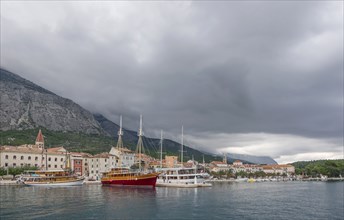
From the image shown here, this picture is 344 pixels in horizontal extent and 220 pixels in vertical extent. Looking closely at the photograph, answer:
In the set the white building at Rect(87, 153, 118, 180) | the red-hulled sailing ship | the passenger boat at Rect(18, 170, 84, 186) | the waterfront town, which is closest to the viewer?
the red-hulled sailing ship

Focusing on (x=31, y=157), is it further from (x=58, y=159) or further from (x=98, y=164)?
(x=98, y=164)

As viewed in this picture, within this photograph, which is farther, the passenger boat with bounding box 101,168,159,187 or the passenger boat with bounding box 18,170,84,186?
the passenger boat with bounding box 18,170,84,186

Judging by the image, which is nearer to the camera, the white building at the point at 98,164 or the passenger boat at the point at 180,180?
the passenger boat at the point at 180,180

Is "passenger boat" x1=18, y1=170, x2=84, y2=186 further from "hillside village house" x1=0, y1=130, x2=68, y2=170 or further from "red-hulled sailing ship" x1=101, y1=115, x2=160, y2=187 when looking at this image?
"hillside village house" x1=0, y1=130, x2=68, y2=170

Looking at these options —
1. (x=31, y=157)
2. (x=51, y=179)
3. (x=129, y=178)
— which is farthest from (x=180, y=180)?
(x=31, y=157)

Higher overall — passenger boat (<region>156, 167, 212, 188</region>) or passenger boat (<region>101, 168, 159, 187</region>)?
passenger boat (<region>101, 168, 159, 187</region>)

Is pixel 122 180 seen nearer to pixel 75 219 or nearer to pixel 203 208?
pixel 203 208

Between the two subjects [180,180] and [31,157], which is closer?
[180,180]

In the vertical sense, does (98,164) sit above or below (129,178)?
above

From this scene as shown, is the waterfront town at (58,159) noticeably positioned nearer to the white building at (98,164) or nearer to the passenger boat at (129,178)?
the white building at (98,164)

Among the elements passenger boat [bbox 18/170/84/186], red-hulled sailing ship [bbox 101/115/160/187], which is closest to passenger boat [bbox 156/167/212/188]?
red-hulled sailing ship [bbox 101/115/160/187]

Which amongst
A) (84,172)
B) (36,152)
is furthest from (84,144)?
(36,152)

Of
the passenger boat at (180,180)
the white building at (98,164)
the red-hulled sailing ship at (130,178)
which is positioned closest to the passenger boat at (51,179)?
the red-hulled sailing ship at (130,178)

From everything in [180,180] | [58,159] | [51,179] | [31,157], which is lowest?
[180,180]
